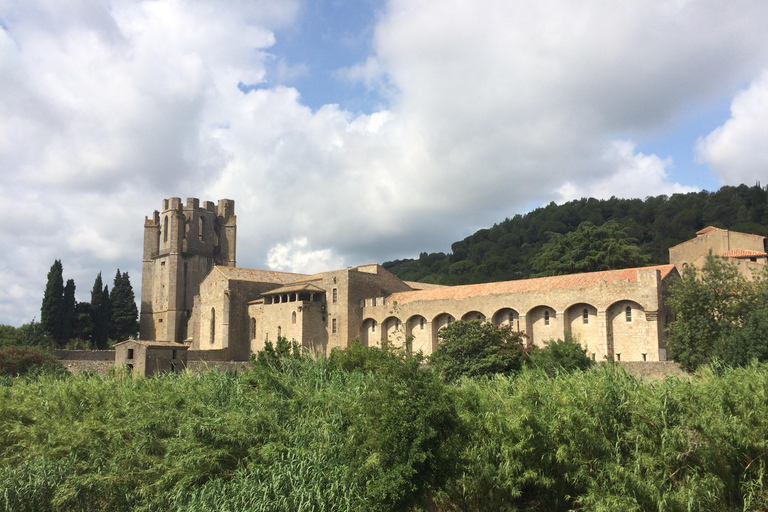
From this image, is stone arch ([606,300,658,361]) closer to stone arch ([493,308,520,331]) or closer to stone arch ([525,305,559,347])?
stone arch ([525,305,559,347])

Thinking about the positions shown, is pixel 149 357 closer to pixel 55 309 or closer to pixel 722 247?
pixel 55 309

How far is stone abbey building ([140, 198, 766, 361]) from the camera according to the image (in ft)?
92.0

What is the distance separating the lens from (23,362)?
33562 millimetres

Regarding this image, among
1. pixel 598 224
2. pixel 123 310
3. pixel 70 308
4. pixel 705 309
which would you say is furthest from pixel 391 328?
pixel 598 224

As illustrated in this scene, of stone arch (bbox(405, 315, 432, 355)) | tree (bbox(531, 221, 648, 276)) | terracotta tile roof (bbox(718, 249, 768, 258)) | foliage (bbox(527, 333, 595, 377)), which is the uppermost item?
tree (bbox(531, 221, 648, 276))

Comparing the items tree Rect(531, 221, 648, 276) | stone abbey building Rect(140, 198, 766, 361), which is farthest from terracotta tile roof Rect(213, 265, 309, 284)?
tree Rect(531, 221, 648, 276)

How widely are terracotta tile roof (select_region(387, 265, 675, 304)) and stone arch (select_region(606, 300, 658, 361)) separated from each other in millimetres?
1256

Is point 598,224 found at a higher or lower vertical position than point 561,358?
higher

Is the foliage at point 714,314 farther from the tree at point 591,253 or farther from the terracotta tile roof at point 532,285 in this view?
the tree at point 591,253

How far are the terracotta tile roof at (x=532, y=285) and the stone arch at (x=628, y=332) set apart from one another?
4.12ft

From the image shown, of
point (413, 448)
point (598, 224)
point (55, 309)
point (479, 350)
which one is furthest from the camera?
point (598, 224)

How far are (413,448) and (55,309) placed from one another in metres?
46.8

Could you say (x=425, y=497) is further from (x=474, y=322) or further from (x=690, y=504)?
(x=474, y=322)

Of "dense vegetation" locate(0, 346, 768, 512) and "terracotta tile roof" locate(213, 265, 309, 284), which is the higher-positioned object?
"terracotta tile roof" locate(213, 265, 309, 284)
